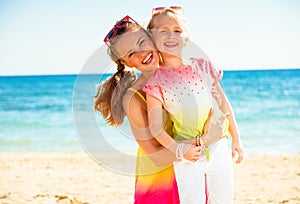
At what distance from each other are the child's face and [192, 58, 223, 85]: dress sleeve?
16 cm

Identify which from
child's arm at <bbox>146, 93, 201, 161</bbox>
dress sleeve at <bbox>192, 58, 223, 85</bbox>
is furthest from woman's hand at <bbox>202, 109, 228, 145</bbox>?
dress sleeve at <bbox>192, 58, 223, 85</bbox>

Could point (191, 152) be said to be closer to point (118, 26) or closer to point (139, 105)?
point (139, 105)

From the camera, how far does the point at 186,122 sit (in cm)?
270

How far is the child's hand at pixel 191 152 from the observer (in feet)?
8.60

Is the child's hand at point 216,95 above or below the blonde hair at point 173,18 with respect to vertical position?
below

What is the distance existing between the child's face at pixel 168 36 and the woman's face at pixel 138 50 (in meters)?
0.05

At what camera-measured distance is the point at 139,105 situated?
2695 mm

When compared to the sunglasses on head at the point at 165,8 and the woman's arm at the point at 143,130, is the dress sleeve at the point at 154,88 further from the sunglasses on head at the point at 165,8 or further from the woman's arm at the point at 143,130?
the sunglasses on head at the point at 165,8

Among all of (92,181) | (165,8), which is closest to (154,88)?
(165,8)

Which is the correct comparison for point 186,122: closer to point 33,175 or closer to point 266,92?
point 33,175

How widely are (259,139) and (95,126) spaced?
8041 mm

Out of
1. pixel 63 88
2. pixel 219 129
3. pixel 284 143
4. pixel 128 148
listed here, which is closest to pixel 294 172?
pixel 128 148

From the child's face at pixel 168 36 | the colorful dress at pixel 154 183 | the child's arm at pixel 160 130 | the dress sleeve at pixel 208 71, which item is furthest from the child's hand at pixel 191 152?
the child's face at pixel 168 36

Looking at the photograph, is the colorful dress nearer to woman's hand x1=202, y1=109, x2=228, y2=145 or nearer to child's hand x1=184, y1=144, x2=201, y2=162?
child's hand x1=184, y1=144, x2=201, y2=162
